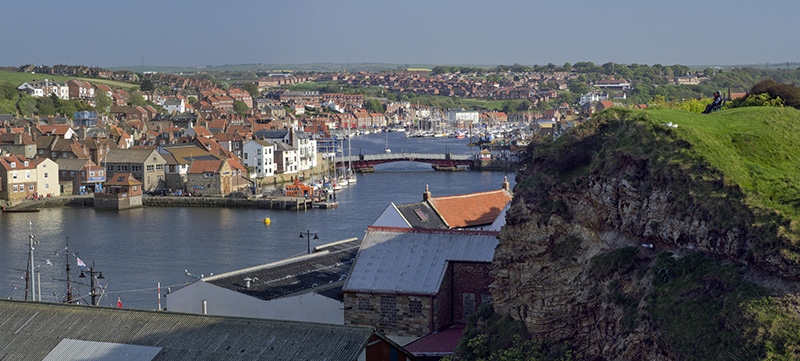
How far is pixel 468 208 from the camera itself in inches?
957

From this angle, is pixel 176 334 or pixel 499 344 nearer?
pixel 176 334

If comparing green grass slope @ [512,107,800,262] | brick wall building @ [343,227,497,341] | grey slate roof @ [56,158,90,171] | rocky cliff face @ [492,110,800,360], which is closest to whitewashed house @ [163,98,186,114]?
grey slate roof @ [56,158,90,171]

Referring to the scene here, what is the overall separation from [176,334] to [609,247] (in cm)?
600

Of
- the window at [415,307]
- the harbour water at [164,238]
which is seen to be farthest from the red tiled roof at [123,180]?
the window at [415,307]

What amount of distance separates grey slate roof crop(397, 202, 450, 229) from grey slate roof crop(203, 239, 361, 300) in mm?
1728

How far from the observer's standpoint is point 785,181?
38.8 ft

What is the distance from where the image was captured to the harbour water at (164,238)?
24922mm

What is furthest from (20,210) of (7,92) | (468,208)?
(7,92)

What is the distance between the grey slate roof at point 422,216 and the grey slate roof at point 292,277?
1.73 meters

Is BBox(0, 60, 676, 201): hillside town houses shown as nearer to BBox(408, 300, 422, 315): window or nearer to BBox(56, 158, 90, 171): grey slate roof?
BBox(56, 158, 90, 171): grey slate roof

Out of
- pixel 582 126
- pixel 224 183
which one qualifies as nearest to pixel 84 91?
pixel 224 183

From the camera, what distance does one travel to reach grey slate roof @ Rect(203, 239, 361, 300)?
60.5 ft

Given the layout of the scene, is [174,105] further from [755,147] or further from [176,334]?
[755,147]

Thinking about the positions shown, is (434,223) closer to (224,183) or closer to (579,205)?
(579,205)
